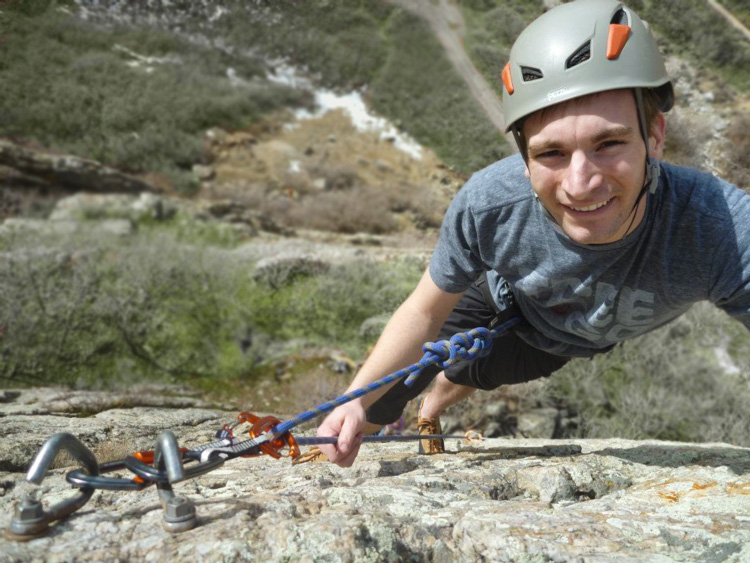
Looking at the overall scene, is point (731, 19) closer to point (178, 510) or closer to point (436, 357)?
point (436, 357)

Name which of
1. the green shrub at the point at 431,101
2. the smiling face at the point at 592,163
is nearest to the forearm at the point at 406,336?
the smiling face at the point at 592,163

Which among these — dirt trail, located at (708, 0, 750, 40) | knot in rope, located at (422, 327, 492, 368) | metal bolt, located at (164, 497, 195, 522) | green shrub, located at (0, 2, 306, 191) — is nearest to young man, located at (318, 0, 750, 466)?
knot in rope, located at (422, 327, 492, 368)

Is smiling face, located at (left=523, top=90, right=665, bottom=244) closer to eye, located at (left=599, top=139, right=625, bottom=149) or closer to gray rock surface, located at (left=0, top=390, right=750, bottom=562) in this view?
eye, located at (left=599, top=139, right=625, bottom=149)

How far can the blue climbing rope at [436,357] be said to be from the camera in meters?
1.53

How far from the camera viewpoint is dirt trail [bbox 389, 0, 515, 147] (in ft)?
12.0

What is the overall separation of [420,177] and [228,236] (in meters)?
3.51

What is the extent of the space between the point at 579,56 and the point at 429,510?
1.38 meters

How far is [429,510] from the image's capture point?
1517 mm

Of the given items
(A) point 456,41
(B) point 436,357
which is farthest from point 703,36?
(B) point 436,357

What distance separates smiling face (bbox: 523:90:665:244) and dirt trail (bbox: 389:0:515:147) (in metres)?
2.04

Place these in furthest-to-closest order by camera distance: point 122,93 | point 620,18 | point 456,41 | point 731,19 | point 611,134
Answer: point 122,93 → point 456,41 → point 731,19 → point 620,18 → point 611,134

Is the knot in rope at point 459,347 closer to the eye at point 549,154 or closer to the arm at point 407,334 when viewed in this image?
the arm at point 407,334

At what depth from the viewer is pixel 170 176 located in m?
9.66

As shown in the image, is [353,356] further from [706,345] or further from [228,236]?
[228,236]
